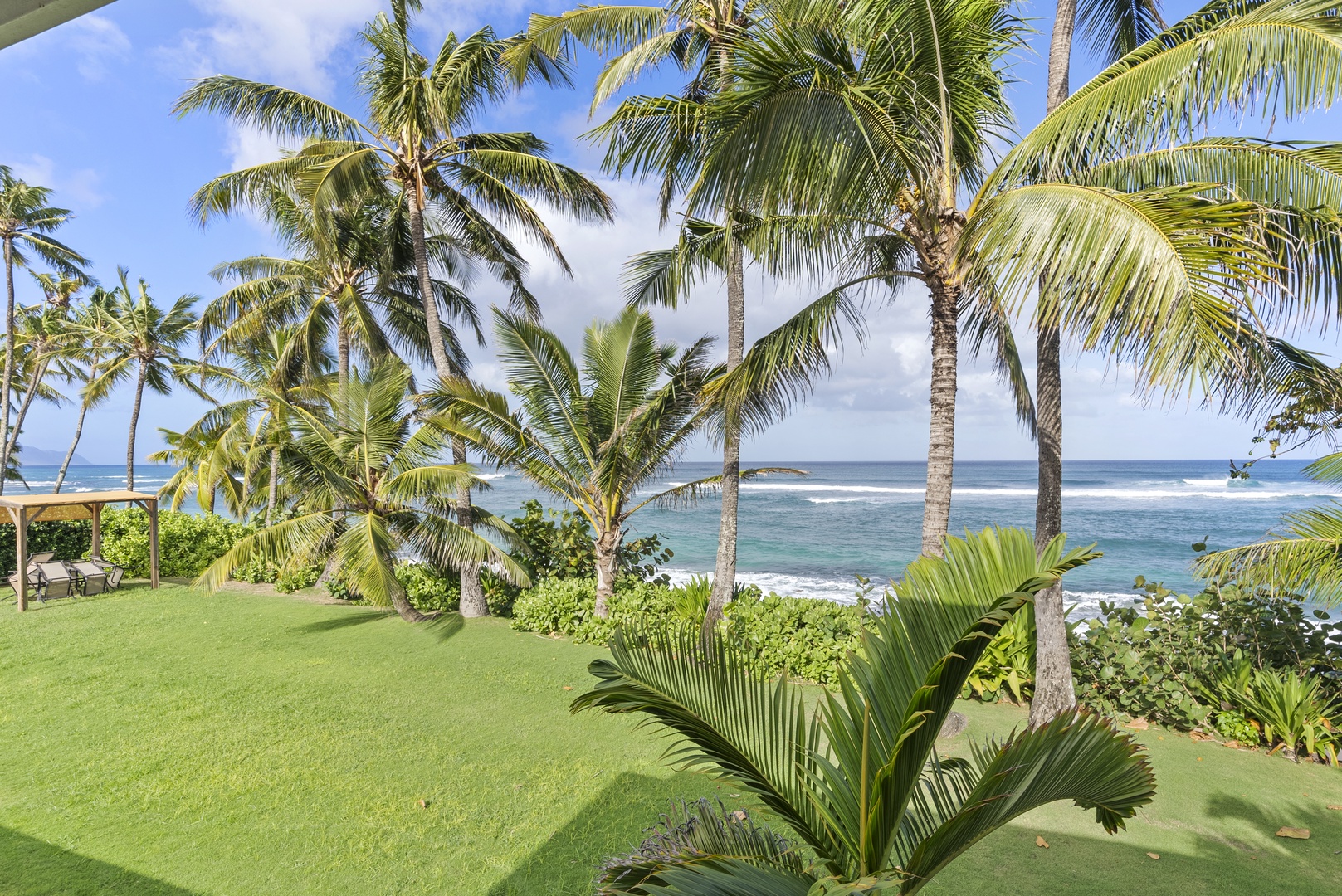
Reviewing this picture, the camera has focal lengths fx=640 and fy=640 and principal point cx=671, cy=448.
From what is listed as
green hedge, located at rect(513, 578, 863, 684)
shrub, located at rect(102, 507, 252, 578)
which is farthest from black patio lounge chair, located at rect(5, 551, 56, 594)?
green hedge, located at rect(513, 578, 863, 684)

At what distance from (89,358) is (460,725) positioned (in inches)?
1022

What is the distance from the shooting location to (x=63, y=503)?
10312 millimetres

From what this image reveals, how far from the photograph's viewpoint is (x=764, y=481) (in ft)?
198

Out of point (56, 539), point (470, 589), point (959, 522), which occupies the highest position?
point (56, 539)

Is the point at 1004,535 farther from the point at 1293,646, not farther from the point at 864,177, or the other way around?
the point at 1293,646

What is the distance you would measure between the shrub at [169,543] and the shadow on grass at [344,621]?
499 centimetres

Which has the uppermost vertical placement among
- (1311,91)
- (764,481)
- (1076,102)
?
(1076,102)

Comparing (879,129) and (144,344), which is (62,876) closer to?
(879,129)

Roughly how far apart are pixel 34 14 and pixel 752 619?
6667mm

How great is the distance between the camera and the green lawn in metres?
3.50

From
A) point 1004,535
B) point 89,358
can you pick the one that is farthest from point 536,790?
point 89,358

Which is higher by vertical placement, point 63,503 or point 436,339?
point 436,339

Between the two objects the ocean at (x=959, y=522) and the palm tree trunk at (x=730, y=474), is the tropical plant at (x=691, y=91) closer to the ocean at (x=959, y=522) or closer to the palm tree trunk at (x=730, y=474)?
the palm tree trunk at (x=730, y=474)

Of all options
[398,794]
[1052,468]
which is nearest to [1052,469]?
[1052,468]
